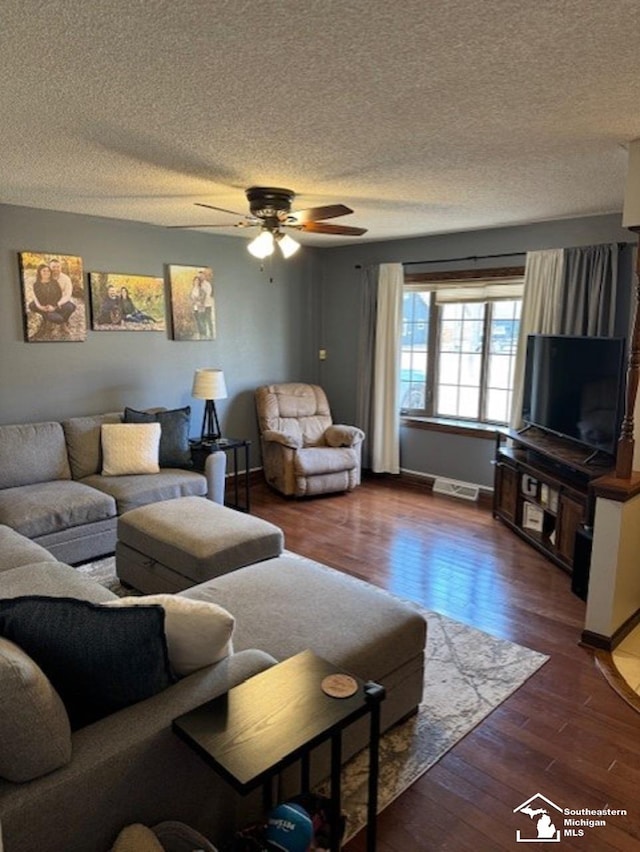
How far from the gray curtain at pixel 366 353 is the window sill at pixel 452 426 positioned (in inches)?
16.1

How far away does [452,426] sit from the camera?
5.70 metres

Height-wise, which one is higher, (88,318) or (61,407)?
(88,318)

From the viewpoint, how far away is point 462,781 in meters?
2.12

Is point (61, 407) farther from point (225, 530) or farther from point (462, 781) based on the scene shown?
point (462, 781)

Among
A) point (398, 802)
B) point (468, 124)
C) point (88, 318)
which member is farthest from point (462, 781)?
point (88, 318)

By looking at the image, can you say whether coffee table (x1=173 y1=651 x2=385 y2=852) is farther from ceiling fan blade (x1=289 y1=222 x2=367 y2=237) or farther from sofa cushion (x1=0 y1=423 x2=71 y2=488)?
sofa cushion (x1=0 y1=423 x2=71 y2=488)

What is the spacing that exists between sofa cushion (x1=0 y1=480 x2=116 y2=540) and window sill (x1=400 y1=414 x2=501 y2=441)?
128 inches

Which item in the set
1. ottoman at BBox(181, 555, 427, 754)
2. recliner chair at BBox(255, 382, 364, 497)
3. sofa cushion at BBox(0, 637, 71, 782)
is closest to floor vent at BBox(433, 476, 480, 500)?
recliner chair at BBox(255, 382, 364, 497)

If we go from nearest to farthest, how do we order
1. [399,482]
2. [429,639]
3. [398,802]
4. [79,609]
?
1. [79,609]
2. [398,802]
3. [429,639]
4. [399,482]

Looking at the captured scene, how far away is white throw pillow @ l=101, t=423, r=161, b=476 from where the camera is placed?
4.36 metres

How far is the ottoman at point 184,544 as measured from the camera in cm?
303

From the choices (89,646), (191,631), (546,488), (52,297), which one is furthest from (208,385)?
(89,646)

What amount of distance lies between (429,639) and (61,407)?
346 cm

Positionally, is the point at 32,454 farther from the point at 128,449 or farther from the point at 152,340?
the point at 152,340
